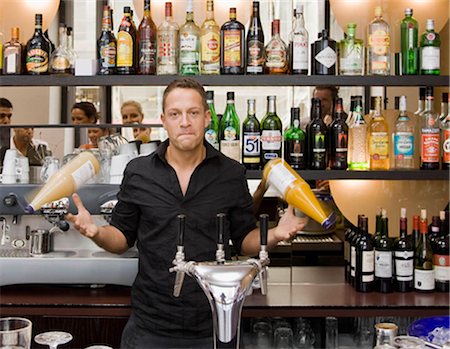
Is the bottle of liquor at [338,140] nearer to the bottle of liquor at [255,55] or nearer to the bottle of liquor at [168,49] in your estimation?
the bottle of liquor at [255,55]

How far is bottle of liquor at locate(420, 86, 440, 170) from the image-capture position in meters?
2.61

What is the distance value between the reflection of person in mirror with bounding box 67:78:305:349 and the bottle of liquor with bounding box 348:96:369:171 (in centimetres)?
65

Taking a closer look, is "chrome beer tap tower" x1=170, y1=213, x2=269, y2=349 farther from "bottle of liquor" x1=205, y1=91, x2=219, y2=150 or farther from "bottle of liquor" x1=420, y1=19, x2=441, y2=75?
"bottle of liquor" x1=420, y1=19, x2=441, y2=75

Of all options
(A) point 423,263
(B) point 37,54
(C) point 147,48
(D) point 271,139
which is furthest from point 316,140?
(B) point 37,54

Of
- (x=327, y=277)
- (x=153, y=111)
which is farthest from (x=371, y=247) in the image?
(x=153, y=111)

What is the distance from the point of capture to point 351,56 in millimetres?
2586

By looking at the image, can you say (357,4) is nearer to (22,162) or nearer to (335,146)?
(335,146)

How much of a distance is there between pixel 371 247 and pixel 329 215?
916mm

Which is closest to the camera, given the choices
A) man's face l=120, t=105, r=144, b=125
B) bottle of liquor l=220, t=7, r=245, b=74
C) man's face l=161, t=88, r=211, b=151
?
man's face l=161, t=88, r=211, b=151

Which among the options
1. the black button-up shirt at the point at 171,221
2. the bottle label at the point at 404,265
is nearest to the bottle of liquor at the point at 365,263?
the bottle label at the point at 404,265

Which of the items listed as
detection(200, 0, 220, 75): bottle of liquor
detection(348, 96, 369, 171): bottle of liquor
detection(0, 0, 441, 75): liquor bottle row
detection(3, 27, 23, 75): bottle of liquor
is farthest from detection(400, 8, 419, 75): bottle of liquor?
detection(3, 27, 23, 75): bottle of liquor

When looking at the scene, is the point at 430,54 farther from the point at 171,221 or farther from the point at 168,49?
the point at 171,221

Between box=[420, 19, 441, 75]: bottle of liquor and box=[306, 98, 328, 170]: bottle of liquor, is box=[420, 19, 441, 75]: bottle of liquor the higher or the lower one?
the higher one

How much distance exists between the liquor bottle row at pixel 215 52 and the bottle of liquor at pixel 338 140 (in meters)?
0.18
